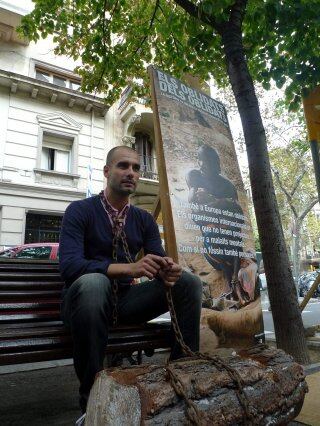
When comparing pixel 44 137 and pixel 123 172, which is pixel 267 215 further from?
pixel 44 137

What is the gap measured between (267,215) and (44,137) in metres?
12.1

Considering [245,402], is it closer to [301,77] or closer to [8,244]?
[301,77]

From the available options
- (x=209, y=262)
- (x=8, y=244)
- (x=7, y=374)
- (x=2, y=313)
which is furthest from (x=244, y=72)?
(x=8, y=244)

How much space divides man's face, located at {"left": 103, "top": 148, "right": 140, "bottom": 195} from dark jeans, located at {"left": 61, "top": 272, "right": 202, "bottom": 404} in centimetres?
62

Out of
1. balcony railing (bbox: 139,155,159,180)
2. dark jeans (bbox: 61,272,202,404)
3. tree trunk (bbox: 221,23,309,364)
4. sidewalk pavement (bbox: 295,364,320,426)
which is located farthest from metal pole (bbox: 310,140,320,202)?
balcony railing (bbox: 139,155,159,180)

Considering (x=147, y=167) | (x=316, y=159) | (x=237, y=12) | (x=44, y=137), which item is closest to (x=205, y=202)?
(x=316, y=159)

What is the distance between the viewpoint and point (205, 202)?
135 inches

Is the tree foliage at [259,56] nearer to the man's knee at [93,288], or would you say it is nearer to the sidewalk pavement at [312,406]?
the sidewalk pavement at [312,406]

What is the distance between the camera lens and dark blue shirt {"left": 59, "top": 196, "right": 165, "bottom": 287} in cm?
186

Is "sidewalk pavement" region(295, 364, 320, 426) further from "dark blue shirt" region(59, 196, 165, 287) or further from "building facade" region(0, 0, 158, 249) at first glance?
"building facade" region(0, 0, 158, 249)

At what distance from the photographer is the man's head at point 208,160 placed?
11.8 feet

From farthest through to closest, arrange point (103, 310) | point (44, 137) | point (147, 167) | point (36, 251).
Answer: point (147, 167), point (44, 137), point (36, 251), point (103, 310)

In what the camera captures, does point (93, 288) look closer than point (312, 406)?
Yes

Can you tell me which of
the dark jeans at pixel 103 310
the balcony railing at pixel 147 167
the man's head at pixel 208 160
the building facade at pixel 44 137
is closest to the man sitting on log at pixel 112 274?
the dark jeans at pixel 103 310
